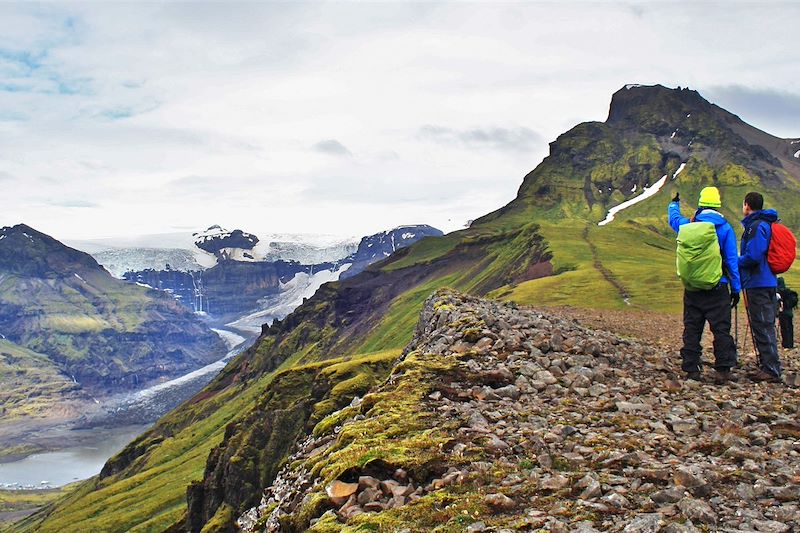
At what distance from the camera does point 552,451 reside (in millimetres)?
13133

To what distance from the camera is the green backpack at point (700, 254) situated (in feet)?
64.4

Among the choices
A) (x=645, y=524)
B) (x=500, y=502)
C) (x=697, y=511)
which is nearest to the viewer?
(x=645, y=524)

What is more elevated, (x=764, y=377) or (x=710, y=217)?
(x=710, y=217)

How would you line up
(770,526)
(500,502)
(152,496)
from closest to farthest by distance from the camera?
(770,526), (500,502), (152,496)

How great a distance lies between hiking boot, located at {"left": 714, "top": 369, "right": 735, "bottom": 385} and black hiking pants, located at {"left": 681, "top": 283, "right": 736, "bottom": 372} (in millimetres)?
155

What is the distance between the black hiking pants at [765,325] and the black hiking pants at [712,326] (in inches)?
40.9

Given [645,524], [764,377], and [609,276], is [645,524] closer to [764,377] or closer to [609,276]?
[764,377]

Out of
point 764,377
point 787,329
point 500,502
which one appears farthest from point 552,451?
point 787,329

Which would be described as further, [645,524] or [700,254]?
[700,254]

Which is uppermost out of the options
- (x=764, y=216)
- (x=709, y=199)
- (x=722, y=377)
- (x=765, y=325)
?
(x=709, y=199)

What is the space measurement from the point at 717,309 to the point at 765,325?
69.1 inches

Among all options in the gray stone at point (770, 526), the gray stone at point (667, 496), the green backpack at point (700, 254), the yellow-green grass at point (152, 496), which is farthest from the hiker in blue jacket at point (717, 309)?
the yellow-green grass at point (152, 496)

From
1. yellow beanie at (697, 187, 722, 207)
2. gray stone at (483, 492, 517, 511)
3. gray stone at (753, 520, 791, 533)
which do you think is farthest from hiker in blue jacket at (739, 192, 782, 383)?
gray stone at (483, 492, 517, 511)

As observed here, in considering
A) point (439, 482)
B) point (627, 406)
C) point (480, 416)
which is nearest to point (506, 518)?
point (439, 482)
